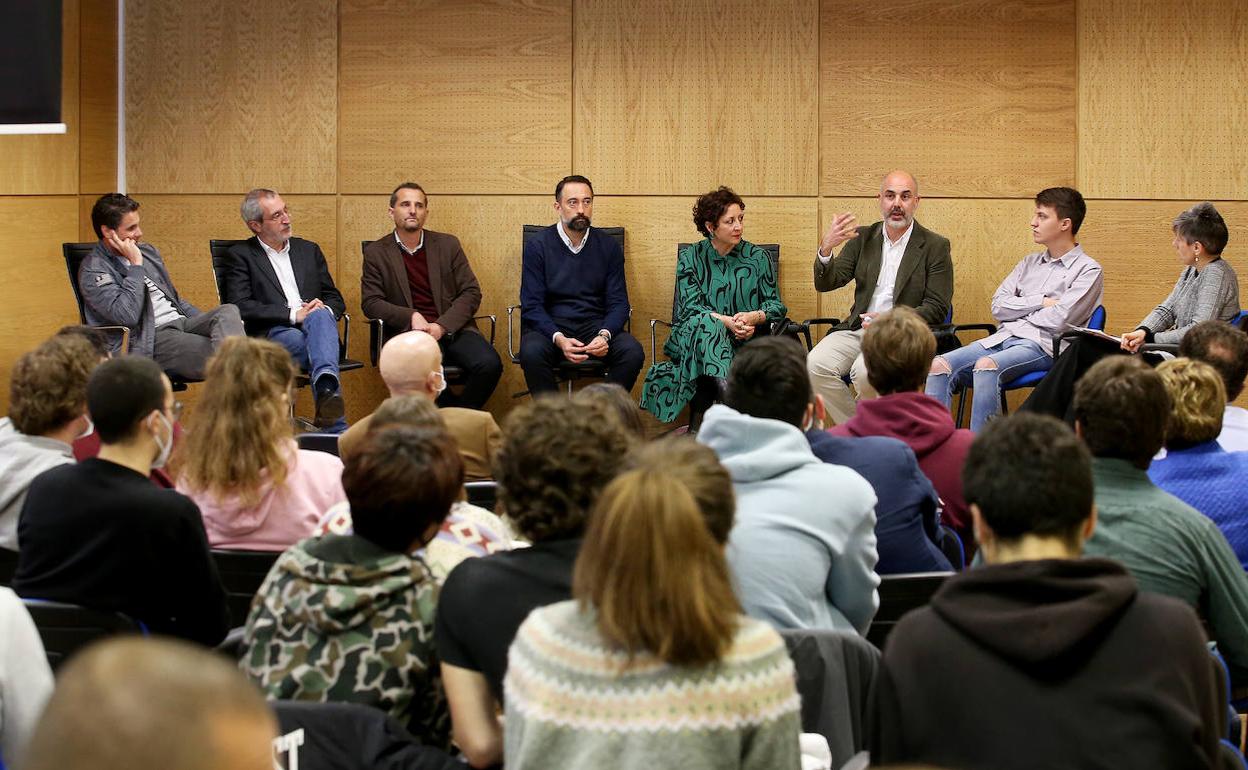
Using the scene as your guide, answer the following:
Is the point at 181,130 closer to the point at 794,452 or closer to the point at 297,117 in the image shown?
the point at 297,117

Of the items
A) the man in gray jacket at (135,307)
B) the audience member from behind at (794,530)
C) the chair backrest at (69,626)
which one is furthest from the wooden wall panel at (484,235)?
the chair backrest at (69,626)

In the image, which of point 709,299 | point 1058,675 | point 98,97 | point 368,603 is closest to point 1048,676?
point 1058,675

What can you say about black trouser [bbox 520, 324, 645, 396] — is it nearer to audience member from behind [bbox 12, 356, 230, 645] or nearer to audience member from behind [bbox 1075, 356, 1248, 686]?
audience member from behind [bbox 12, 356, 230, 645]

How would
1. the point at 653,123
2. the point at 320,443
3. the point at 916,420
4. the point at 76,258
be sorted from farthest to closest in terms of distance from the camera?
the point at 653,123, the point at 76,258, the point at 320,443, the point at 916,420

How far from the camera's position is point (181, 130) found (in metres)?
7.14

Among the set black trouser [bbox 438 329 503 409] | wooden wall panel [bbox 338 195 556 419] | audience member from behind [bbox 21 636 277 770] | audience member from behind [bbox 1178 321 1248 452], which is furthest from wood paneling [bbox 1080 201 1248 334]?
audience member from behind [bbox 21 636 277 770]

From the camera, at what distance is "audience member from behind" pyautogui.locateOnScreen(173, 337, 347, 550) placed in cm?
286

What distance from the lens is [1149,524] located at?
2.30 meters

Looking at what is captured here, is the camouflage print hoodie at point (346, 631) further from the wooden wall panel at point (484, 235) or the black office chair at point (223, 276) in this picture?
the wooden wall panel at point (484, 235)

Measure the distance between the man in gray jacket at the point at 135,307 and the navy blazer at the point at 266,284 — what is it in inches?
8.7

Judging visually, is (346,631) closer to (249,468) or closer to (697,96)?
(249,468)

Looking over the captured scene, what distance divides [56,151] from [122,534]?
16.5 ft

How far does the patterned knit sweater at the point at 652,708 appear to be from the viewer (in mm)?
1528

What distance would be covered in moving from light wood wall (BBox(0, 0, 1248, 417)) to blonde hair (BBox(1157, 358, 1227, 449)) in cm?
416
